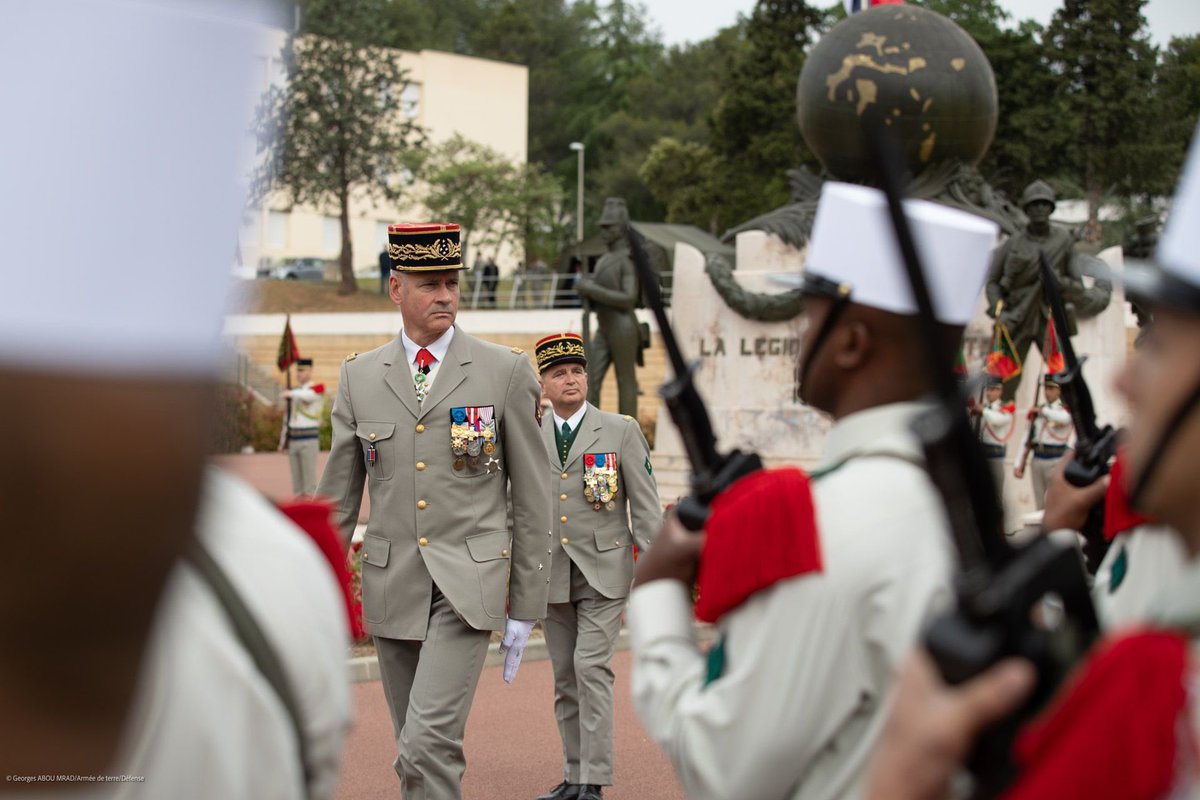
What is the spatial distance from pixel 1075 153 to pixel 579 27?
5122 centimetres

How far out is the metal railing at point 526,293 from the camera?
127ft

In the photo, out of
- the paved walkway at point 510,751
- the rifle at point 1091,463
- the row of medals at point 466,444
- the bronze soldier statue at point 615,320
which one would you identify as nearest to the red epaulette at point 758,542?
the rifle at point 1091,463

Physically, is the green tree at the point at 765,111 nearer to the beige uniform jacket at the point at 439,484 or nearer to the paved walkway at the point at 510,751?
the paved walkway at the point at 510,751

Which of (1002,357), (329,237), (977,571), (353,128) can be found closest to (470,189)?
(353,128)

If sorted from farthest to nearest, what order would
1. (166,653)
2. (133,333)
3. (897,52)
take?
1. (897,52)
2. (166,653)
3. (133,333)

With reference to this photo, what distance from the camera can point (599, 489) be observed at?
7.16 meters

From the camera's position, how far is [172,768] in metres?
1.37

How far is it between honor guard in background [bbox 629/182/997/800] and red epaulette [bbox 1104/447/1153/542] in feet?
2.67

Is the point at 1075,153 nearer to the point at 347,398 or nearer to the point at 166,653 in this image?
the point at 347,398

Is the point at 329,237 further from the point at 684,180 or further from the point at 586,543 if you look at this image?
the point at 586,543

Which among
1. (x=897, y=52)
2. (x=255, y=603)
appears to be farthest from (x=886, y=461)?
(x=897, y=52)

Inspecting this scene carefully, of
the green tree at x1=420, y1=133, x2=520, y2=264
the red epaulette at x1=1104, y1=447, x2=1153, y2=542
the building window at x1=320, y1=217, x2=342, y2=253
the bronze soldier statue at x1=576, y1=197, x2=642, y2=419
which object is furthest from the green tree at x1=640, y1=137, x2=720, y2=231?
the red epaulette at x1=1104, y1=447, x2=1153, y2=542

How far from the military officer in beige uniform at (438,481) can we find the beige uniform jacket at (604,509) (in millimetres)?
1235

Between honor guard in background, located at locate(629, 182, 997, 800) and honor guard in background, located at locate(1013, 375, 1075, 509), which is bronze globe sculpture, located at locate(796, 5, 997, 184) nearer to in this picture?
honor guard in background, located at locate(1013, 375, 1075, 509)
